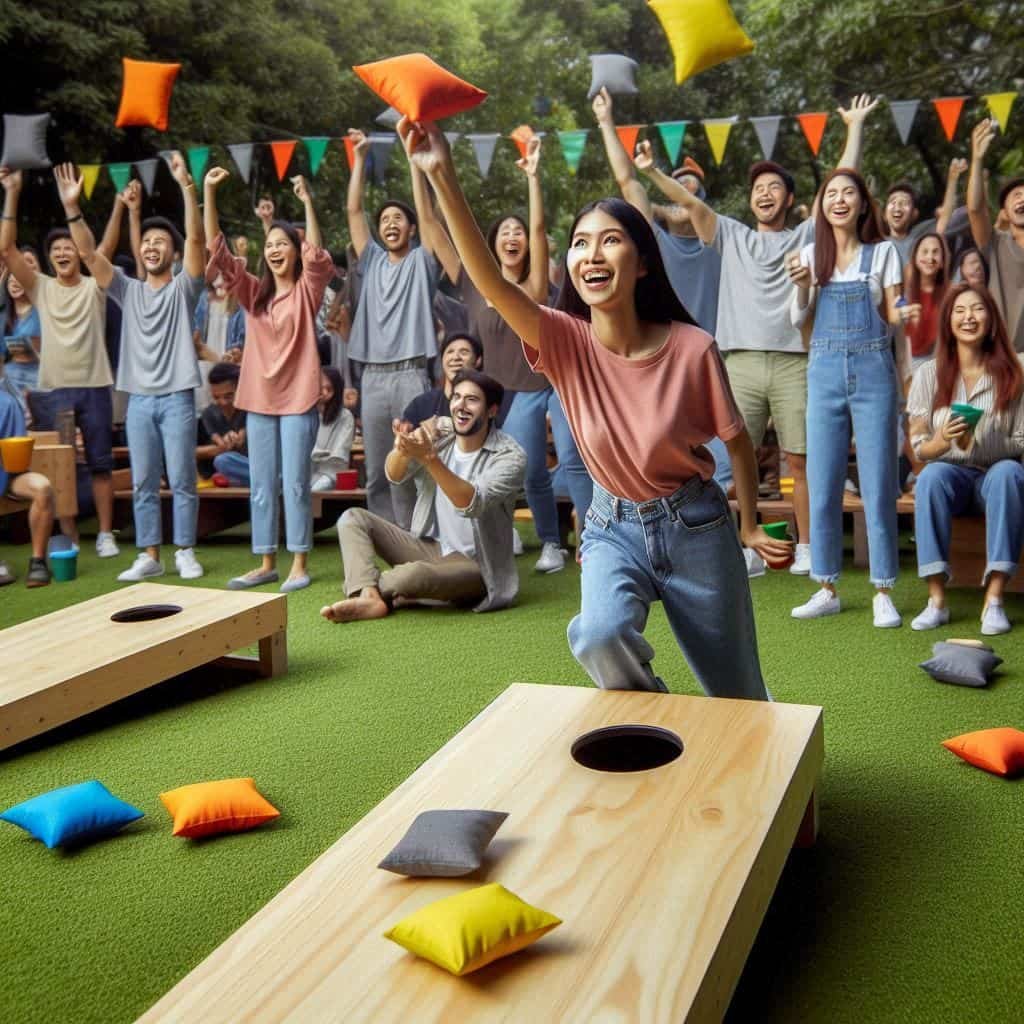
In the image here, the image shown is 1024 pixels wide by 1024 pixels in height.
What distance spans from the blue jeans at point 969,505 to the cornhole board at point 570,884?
7.42 feet

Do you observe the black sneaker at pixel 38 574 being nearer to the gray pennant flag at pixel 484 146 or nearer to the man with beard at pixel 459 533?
the man with beard at pixel 459 533

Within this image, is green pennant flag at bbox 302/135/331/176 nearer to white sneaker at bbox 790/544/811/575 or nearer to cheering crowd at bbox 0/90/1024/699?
cheering crowd at bbox 0/90/1024/699

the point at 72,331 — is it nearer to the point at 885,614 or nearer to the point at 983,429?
the point at 885,614

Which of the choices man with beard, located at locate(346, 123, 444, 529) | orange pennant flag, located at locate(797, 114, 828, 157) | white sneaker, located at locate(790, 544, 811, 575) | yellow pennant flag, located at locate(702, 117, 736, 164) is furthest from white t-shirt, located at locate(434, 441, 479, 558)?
orange pennant flag, located at locate(797, 114, 828, 157)

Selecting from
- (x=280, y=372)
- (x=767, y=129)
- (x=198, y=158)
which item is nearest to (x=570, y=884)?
(x=280, y=372)

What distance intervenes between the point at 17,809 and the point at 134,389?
357cm

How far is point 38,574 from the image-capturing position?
6.27m

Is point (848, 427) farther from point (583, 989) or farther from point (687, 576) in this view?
point (583, 989)

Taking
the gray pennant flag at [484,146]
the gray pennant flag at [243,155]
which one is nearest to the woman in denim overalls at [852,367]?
the gray pennant flag at [484,146]

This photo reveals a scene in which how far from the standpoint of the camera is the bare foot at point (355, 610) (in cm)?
510

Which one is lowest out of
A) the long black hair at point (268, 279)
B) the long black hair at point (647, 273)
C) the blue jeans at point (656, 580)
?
the blue jeans at point (656, 580)

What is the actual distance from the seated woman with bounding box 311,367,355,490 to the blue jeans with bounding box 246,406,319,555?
1325 mm

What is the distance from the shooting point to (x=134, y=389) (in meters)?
6.18

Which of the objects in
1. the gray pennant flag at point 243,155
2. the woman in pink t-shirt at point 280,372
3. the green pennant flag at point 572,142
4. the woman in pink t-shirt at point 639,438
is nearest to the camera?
the woman in pink t-shirt at point 639,438
